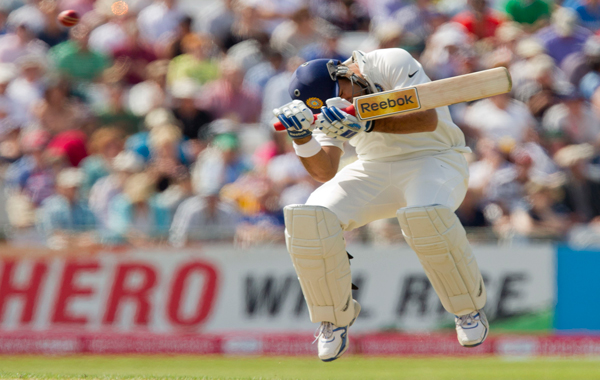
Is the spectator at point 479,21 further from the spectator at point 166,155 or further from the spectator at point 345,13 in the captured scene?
the spectator at point 166,155

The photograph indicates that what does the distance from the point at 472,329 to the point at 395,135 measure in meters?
1.16

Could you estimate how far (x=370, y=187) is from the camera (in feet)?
15.8

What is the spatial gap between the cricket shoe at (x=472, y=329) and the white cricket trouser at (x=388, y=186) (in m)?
0.63

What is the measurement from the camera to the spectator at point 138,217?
8195mm

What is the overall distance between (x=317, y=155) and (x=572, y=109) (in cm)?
562

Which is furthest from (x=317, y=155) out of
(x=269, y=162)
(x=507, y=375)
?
(x=269, y=162)

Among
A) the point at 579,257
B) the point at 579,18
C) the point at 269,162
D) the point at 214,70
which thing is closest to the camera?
the point at 579,257

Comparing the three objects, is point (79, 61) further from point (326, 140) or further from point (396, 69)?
point (396, 69)

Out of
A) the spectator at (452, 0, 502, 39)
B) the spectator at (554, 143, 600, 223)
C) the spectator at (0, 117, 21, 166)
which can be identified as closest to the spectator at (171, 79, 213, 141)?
the spectator at (0, 117, 21, 166)

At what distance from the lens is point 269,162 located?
896 cm

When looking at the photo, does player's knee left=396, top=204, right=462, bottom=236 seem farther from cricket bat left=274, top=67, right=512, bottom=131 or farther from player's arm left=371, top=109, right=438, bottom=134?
cricket bat left=274, top=67, right=512, bottom=131

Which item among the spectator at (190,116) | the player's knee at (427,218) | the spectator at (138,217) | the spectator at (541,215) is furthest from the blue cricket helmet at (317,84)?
the spectator at (190,116)

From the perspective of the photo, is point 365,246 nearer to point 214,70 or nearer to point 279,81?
point 279,81

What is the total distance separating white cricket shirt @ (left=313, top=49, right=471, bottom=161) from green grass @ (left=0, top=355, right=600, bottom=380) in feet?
6.88
